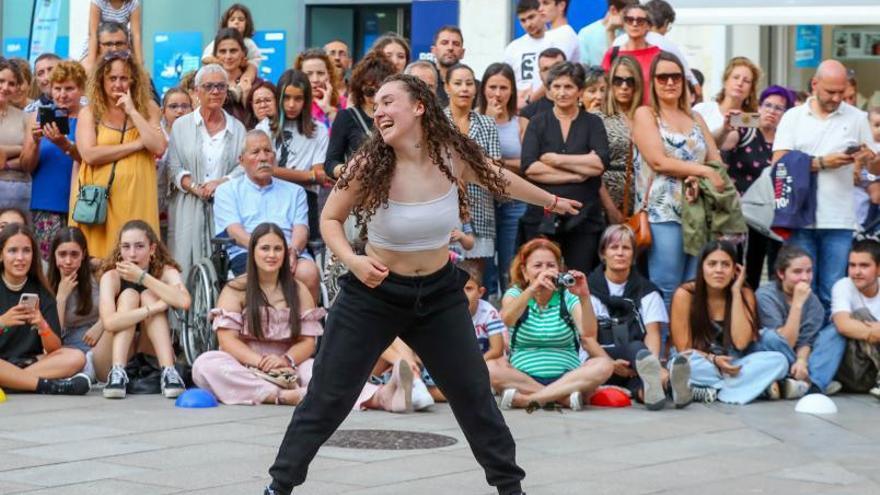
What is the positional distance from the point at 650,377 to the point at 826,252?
232cm

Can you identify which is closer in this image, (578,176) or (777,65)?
(578,176)

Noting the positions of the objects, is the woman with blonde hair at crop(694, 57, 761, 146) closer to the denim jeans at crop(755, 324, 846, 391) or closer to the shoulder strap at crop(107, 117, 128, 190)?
the denim jeans at crop(755, 324, 846, 391)

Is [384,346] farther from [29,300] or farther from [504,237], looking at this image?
[504,237]

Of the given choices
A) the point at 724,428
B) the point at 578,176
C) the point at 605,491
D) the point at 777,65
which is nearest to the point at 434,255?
the point at 605,491

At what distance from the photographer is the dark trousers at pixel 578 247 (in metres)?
11.6

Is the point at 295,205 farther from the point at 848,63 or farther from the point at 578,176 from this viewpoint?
the point at 848,63

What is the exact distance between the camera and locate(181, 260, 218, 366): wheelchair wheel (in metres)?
11.3

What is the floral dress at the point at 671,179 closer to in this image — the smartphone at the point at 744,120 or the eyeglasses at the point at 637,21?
the smartphone at the point at 744,120

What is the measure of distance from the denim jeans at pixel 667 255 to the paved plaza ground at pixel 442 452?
1.17 meters

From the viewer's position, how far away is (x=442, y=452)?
342 inches

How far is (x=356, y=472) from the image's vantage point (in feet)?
26.4

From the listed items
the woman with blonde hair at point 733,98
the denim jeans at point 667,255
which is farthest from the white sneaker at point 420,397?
the woman with blonde hair at point 733,98

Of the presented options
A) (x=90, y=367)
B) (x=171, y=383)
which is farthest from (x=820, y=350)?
(x=90, y=367)

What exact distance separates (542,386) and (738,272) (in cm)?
165
